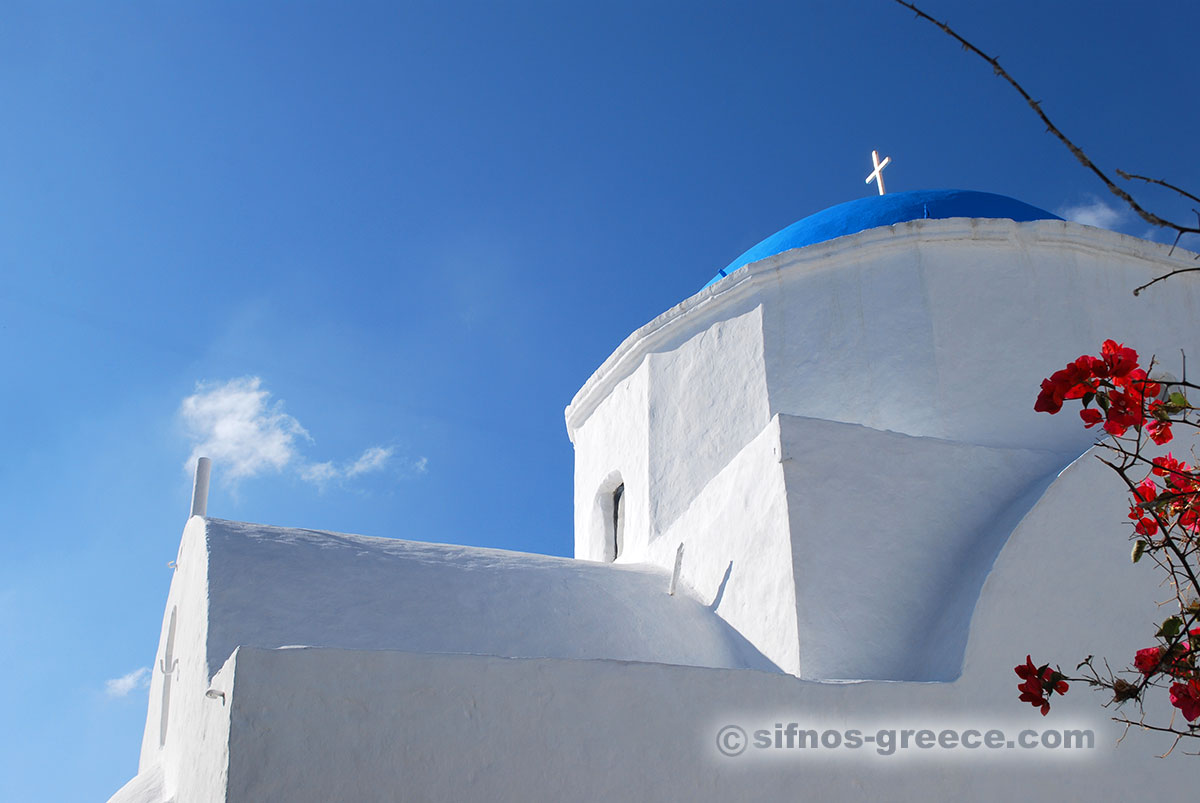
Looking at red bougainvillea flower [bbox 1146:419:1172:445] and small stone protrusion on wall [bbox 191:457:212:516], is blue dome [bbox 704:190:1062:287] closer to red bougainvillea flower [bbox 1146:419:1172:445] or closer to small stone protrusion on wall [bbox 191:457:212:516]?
small stone protrusion on wall [bbox 191:457:212:516]

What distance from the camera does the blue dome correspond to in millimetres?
7543

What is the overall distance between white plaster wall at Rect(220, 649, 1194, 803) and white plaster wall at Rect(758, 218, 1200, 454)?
7.02ft

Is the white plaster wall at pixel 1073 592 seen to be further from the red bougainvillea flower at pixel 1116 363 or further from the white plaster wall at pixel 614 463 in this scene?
the red bougainvillea flower at pixel 1116 363

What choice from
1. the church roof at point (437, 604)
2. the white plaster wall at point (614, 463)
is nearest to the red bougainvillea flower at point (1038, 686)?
the church roof at point (437, 604)

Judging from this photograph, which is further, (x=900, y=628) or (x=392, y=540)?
(x=392, y=540)

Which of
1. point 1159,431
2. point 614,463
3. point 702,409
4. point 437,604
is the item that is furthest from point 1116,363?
point 614,463

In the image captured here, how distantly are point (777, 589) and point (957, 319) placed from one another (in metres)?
2.44

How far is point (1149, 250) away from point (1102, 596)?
10.2 ft

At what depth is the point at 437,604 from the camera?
539 centimetres

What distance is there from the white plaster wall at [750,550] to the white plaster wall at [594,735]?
0.67 meters

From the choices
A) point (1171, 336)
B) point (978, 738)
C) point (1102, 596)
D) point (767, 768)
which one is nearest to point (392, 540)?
point (767, 768)

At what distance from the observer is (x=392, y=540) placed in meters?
6.07

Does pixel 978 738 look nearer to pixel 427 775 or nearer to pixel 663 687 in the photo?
pixel 663 687

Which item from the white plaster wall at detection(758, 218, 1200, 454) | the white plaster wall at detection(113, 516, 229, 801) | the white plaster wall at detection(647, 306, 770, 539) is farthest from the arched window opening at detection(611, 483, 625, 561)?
the white plaster wall at detection(113, 516, 229, 801)
